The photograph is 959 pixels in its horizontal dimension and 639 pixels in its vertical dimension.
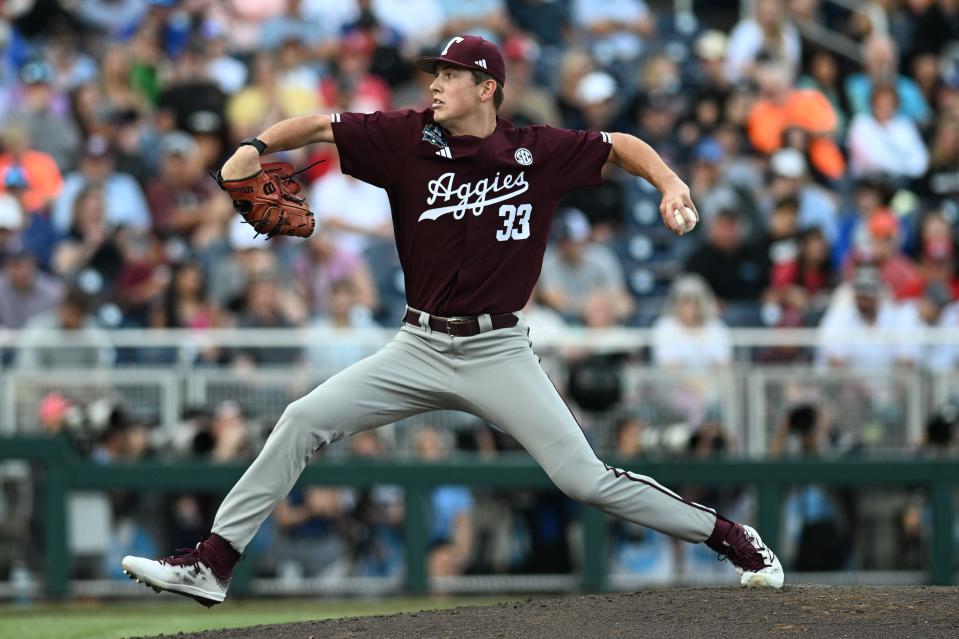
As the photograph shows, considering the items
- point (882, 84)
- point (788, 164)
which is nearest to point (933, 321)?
point (788, 164)

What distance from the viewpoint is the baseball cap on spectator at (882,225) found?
13.3 m

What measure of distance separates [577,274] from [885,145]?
3.96 m

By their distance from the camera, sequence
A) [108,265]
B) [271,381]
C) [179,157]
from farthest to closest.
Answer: [179,157]
[108,265]
[271,381]

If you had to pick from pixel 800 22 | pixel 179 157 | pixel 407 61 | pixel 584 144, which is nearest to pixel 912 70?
pixel 800 22

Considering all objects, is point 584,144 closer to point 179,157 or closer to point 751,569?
point 751,569

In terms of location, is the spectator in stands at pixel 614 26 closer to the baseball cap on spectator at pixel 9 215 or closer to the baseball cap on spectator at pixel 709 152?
the baseball cap on spectator at pixel 709 152

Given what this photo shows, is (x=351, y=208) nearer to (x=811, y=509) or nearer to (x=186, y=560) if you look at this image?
(x=811, y=509)

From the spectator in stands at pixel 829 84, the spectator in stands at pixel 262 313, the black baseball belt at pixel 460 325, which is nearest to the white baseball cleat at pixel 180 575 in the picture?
the black baseball belt at pixel 460 325

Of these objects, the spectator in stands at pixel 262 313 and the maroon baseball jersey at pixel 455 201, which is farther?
the spectator in stands at pixel 262 313

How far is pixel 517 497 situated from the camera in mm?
11188

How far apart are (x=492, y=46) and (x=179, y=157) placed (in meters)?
6.99

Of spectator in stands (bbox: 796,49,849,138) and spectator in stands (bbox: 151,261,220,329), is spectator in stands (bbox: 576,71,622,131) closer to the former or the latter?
spectator in stands (bbox: 796,49,849,138)

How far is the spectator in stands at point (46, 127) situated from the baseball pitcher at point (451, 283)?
7.34 meters

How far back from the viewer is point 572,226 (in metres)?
12.8
